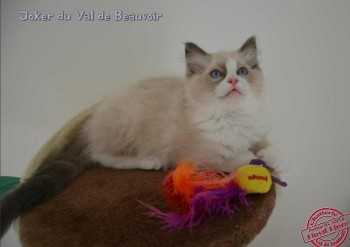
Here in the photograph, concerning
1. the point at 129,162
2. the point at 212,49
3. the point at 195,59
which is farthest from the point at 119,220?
the point at 212,49

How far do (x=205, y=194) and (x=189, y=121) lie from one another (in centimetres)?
31

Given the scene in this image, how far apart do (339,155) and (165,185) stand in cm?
48

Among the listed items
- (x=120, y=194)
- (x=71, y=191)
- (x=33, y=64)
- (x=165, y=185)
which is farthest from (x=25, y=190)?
(x=33, y=64)

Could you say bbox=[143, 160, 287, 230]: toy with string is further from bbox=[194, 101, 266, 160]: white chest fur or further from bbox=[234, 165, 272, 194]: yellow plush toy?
bbox=[194, 101, 266, 160]: white chest fur

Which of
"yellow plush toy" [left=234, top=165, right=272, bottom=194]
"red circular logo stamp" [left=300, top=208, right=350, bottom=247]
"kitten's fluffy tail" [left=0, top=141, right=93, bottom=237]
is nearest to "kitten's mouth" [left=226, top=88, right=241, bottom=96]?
"yellow plush toy" [left=234, top=165, right=272, bottom=194]

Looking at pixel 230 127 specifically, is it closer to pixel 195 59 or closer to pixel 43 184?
pixel 195 59

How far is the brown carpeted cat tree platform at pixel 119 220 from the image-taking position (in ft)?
2.35

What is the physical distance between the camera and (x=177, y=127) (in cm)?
103

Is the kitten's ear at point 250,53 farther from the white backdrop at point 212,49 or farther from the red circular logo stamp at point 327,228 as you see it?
the red circular logo stamp at point 327,228

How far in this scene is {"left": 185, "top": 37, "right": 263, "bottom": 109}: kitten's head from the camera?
3.09ft

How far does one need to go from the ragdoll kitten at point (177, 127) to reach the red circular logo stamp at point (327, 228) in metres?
0.18

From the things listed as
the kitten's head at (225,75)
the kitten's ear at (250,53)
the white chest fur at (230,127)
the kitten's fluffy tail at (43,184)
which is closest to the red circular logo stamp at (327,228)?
the white chest fur at (230,127)

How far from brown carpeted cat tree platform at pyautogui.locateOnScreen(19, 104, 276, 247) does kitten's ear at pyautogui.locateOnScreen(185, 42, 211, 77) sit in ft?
1.10

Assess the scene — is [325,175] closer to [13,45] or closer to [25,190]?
[25,190]
